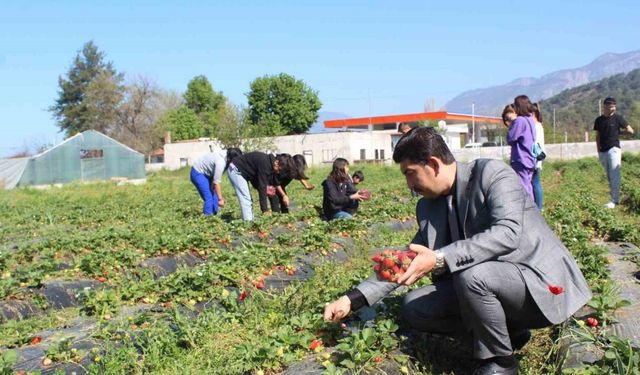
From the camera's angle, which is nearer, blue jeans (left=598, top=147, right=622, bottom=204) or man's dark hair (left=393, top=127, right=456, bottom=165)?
man's dark hair (left=393, top=127, right=456, bottom=165)

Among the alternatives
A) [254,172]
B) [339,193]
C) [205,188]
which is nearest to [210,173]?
[205,188]

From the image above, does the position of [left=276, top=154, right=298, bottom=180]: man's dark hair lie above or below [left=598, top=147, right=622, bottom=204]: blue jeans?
above

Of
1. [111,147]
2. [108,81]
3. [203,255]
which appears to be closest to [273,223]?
[203,255]

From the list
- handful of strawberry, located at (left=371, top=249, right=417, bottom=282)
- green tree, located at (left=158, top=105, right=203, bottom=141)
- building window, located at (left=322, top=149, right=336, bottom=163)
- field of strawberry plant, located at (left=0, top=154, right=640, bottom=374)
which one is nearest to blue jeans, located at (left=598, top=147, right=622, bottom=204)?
field of strawberry plant, located at (left=0, top=154, right=640, bottom=374)

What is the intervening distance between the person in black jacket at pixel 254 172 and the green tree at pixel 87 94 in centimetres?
5700

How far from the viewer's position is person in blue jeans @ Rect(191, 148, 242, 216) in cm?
931

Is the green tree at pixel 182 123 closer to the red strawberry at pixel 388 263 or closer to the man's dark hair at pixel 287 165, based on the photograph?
the man's dark hair at pixel 287 165

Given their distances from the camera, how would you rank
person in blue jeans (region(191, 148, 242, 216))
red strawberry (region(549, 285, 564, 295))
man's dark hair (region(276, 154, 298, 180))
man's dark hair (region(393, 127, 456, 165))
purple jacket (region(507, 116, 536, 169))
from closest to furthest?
red strawberry (region(549, 285, 564, 295)) → man's dark hair (region(393, 127, 456, 165)) → purple jacket (region(507, 116, 536, 169)) → man's dark hair (region(276, 154, 298, 180)) → person in blue jeans (region(191, 148, 242, 216))

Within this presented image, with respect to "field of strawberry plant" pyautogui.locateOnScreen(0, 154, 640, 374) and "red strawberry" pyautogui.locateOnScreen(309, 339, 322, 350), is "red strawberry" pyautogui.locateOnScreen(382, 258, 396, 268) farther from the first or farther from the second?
"red strawberry" pyautogui.locateOnScreen(309, 339, 322, 350)

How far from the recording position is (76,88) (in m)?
64.8

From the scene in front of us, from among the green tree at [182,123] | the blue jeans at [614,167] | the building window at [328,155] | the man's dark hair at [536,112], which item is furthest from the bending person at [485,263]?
the green tree at [182,123]

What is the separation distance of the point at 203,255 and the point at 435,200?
3960 mm

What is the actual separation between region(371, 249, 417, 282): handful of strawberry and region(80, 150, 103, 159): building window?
32360mm

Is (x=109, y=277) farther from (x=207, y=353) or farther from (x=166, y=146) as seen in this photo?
(x=166, y=146)
